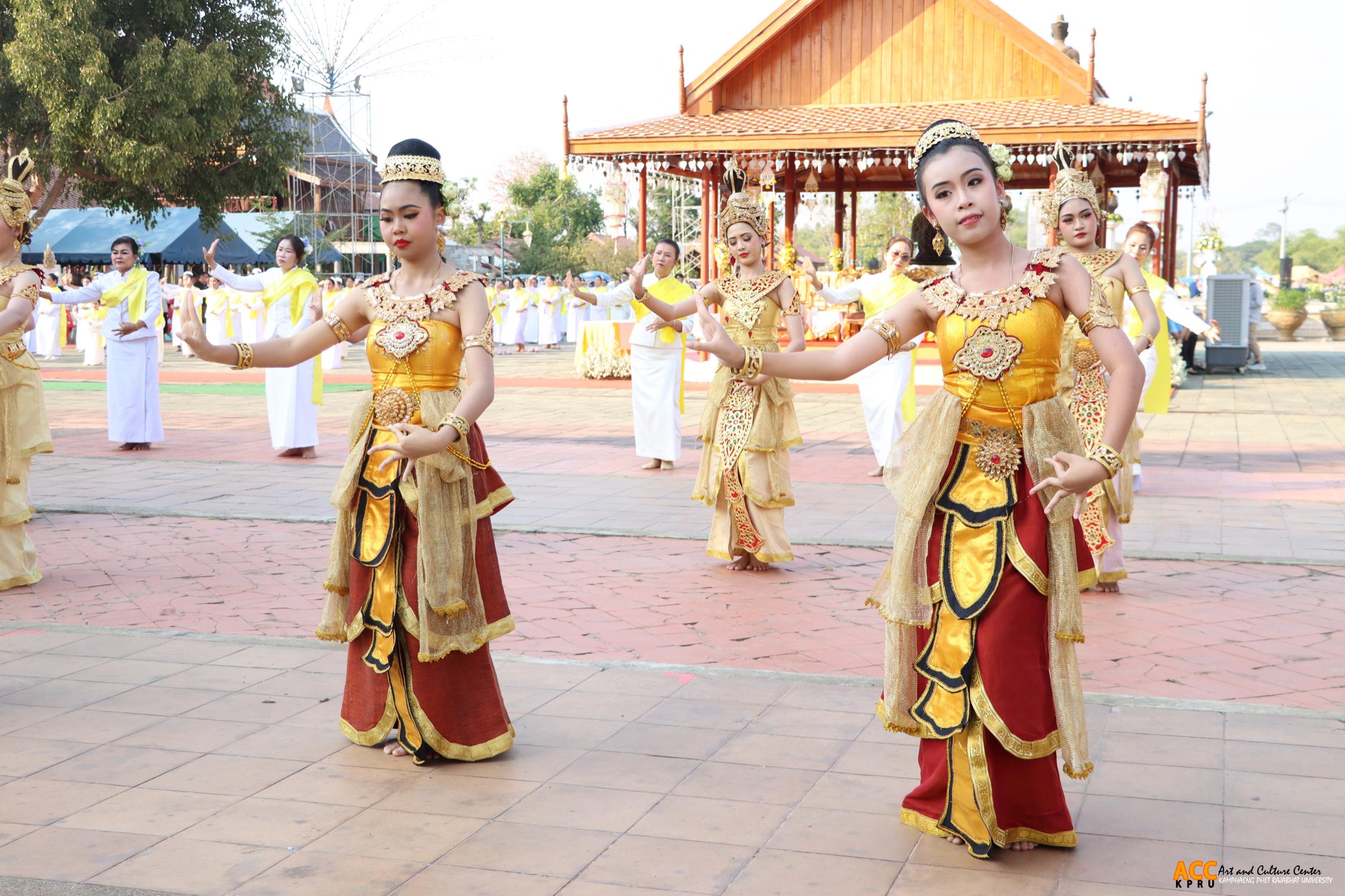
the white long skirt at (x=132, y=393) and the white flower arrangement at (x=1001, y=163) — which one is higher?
the white flower arrangement at (x=1001, y=163)

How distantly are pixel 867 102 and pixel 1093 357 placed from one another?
1634 centimetres

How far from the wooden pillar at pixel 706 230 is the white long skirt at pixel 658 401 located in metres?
10.2

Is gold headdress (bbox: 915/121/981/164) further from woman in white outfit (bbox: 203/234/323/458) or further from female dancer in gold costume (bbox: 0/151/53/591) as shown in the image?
woman in white outfit (bbox: 203/234/323/458)

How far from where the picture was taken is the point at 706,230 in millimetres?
21359

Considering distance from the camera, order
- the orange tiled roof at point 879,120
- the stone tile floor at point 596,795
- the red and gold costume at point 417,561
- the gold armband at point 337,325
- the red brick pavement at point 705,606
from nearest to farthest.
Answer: the stone tile floor at point 596,795 → the red and gold costume at point 417,561 → the gold armband at point 337,325 → the red brick pavement at point 705,606 → the orange tiled roof at point 879,120

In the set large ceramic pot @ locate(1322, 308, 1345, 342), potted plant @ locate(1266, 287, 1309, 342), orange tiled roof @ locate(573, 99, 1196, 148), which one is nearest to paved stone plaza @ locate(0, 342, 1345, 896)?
orange tiled roof @ locate(573, 99, 1196, 148)

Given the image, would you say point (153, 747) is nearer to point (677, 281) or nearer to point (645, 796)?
point (645, 796)

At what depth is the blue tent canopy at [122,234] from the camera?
3328 cm

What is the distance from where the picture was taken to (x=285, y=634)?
18.5 feet

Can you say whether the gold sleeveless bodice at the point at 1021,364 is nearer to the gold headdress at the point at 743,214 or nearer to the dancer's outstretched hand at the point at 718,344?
the dancer's outstretched hand at the point at 718,344

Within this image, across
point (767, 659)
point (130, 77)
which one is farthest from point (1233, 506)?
point (130, 77)

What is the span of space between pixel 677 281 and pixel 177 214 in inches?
1125

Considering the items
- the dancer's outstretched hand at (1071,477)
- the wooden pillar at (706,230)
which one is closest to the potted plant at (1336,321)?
the wooden pillar at (706,230)

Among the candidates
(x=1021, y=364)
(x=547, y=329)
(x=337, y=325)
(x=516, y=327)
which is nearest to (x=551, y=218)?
(x=547, y=329)
